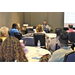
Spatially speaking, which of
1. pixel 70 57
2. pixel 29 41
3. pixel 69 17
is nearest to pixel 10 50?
pixel 70 57

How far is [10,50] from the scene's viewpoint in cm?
139

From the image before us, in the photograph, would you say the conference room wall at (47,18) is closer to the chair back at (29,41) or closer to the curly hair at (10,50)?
the chair back at (29,41)

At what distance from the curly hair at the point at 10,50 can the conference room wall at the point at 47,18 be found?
9.31 meters

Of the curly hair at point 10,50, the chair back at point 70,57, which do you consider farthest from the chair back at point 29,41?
the curly hair at point 10,50

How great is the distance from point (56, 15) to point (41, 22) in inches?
55.8

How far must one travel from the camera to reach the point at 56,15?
10438 mm

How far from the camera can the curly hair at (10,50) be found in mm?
1391

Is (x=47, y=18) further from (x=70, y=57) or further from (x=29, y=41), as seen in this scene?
(x=70, y=57)

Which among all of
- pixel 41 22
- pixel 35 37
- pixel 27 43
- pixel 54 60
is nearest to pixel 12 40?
pixel 54 60

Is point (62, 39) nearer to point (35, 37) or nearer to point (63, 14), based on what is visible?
point (35, 37)

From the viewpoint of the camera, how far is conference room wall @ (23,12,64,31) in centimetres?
1044

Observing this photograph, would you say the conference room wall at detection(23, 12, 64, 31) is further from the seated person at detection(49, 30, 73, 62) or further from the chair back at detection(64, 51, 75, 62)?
the chair back at detection(64, 51, 75, 62)

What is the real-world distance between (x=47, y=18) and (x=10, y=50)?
9.39m

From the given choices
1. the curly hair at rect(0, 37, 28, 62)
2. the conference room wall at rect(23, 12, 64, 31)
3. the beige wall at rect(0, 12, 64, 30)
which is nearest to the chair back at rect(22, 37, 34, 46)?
the curly hair at rect(0, 37, 28, 62)
